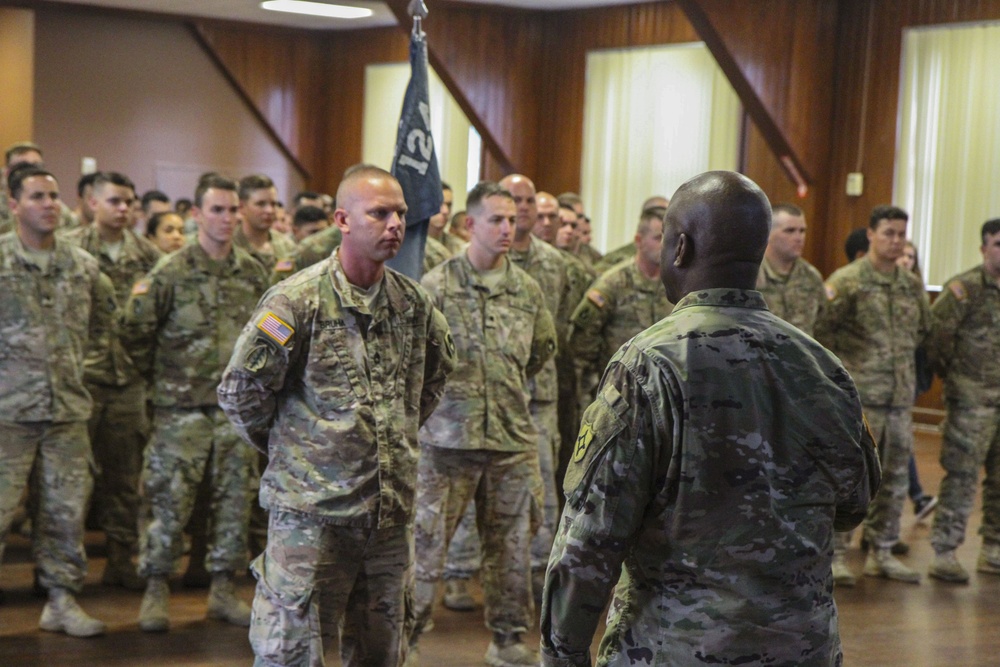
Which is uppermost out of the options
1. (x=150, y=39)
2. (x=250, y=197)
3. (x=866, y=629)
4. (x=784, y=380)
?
(x=150, y=39)

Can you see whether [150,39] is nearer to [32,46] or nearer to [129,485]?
[32,46]

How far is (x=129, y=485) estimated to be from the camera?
5.55 metres

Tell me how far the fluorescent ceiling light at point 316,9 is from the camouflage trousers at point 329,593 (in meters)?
9.74

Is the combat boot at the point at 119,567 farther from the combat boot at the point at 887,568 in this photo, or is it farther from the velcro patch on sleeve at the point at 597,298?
the combat boot at the point at 887,568

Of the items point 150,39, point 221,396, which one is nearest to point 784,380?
point 221,396

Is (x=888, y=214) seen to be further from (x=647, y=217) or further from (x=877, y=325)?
→ (x=647, y=217)

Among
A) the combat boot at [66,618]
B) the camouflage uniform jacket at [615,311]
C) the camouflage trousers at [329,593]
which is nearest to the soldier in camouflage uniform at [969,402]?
the camouflage uniform jacket at [615,311]

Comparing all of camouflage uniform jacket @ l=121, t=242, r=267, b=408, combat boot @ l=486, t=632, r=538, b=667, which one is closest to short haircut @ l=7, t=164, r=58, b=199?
camouflage uniform jacket @ l=121, t=242, r=267, b=408

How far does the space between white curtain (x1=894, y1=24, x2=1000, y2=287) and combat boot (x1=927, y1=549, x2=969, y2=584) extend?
4.50 m

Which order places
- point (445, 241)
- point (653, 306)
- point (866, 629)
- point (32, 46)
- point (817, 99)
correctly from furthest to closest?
1. point (32, 46)
2. point (817, 99)
3. point (445, 241)
4. point (653, 306)
5. point (866, 629)

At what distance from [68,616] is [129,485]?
1.03 meters

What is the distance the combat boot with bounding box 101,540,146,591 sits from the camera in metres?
5.35

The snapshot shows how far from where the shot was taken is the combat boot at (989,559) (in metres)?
6.11

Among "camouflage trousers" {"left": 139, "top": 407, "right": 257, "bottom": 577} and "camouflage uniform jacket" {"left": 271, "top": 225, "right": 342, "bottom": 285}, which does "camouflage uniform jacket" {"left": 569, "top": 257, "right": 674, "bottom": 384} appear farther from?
"camouflage trousers" {"left": 139, "top": 407, "right": 257, "bottom": 577}
